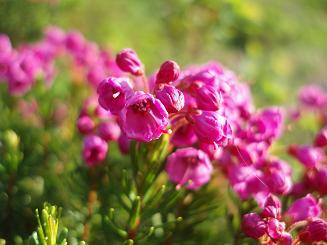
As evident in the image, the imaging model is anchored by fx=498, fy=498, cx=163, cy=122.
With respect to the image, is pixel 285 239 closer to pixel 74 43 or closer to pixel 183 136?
pixel 183 136

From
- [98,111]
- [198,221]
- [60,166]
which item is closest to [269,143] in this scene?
[198,221]

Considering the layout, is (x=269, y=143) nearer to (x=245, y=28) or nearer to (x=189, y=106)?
(x=189, y=106)

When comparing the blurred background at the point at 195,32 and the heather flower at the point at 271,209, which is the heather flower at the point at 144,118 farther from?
the blurred background at the point at 195,32

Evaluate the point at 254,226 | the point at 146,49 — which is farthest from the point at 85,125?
the point at 146,49

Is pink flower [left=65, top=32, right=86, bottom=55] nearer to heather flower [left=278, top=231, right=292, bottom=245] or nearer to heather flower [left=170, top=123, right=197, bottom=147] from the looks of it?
heather flower [left=170, top=123, right=197, bottom=147]

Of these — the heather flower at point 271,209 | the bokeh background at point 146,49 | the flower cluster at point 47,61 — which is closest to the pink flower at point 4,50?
the flower cluster at point 47,61

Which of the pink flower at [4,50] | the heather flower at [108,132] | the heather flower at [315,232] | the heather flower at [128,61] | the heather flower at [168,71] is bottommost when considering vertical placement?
the pink flower at [4,50]

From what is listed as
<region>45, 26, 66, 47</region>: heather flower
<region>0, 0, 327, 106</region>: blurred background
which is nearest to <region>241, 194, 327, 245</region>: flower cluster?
<region>45, 26, 66, 47</region>: heather flower
